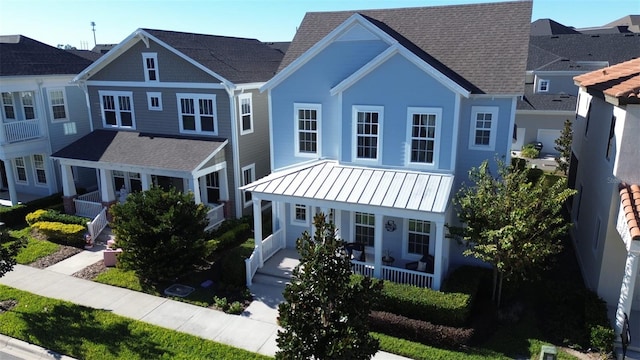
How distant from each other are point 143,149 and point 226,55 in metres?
6.31

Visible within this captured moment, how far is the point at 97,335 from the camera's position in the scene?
12891 mm

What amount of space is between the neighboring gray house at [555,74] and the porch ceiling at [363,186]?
2664cm

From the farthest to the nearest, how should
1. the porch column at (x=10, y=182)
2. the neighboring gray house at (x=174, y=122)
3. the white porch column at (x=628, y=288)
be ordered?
the porch column at (x=10, y=182) < the neighboring gray house at (x=174, y=122) < the white porch column at (x=628, y=288)

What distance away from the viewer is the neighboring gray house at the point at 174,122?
20141 millimetres

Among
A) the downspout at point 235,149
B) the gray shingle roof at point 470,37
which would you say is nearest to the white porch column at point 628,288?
the gray shingle roof at point 470,37

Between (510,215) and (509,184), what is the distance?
107 centimetres

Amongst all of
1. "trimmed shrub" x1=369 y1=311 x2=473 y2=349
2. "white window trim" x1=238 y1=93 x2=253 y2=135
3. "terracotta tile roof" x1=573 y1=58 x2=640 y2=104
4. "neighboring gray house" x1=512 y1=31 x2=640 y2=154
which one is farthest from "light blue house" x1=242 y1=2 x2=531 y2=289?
"neighboring gray house" x1=512 y1=31 x2=640 y2=154

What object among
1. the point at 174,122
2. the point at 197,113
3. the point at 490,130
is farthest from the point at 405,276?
the point at 174,122

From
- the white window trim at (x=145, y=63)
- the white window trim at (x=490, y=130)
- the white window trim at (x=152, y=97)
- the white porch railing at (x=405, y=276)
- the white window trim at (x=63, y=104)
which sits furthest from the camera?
the white window trim at (x=63, y=104)

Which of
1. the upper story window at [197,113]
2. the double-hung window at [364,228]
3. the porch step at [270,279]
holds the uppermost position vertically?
the upper story window at [197,113]

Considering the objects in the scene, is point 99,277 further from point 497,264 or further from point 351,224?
point 497,264

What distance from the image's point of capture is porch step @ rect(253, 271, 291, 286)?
16031mm

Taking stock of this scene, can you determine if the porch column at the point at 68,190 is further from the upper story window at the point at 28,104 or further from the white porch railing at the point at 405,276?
the white porch railing at the point at 405,276

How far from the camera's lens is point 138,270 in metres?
15.4
